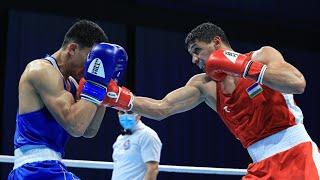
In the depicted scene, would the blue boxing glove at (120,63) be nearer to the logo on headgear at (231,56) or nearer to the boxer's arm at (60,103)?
the boxer's arm at (60,103)

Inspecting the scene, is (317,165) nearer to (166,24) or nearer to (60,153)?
(60,153)

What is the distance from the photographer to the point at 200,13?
24.3 ft

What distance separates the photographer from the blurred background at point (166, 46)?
6.18m

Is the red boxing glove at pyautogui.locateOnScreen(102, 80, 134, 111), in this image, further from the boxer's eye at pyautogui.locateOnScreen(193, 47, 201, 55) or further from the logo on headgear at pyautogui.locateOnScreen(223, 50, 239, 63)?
the logo on headgear at pyautogui.locateOnScreen(223, 50, 239, 63)

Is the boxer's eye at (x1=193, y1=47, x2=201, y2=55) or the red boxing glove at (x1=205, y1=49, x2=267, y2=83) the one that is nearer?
the red boxing glove at (x1=205, y1=49, x2=267, y2=83)

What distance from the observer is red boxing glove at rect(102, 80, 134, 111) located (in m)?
2.59

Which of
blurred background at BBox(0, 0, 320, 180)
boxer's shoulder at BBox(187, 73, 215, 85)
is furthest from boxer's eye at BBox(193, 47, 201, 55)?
blurred background at BBox(0, 0, 320, 180)

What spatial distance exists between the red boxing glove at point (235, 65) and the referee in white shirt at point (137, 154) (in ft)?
6.03

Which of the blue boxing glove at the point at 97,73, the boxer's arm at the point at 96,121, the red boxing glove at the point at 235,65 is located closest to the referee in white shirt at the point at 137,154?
the boxer's arm at the point at 96,121

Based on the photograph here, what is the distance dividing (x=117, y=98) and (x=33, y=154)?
0.58m

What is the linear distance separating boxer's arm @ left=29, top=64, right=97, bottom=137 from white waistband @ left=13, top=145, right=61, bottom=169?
0.13 metres

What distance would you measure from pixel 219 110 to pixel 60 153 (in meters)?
0.91

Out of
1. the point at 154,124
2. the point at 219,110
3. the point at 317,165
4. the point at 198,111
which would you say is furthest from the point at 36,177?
the point at 198,111

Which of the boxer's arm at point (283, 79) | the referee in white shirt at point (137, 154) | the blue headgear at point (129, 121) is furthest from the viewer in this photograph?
the blue headgear at point (129, 121)
